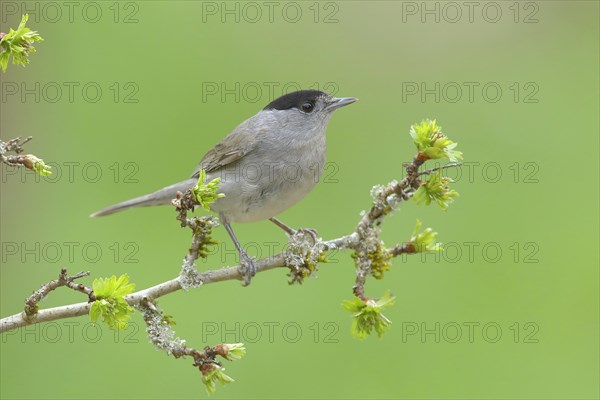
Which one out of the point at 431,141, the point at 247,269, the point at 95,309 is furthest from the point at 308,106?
the point at 95,309

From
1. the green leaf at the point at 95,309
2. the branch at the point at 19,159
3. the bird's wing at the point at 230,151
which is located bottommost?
the green leaf at the point at 95,309

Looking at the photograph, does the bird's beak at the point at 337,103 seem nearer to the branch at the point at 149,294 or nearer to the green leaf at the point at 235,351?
the branch at the point at 149,294

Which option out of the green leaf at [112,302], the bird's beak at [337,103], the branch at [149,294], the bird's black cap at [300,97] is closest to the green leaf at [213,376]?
the branch at [149,294]

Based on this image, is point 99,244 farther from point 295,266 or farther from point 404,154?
point 295,266

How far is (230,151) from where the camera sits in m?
4.89

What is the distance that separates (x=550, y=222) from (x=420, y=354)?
208cm

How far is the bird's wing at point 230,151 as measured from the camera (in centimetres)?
482

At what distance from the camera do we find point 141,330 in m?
6.34

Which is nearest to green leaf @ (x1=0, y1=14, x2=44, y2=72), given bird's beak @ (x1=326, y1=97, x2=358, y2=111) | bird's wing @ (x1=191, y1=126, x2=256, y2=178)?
bird's wing @ (x1=191, y1=126, x2=256, y2=178)

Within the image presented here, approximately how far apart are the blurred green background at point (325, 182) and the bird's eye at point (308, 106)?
6.20ft

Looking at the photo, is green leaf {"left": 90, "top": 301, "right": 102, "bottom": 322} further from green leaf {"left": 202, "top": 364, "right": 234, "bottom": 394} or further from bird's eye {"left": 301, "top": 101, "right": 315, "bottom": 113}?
bird's eye {"left": 301, "top": 101, "right": 315, "bottom": 113}

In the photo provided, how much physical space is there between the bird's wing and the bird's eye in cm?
35

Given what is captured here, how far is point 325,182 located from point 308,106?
2618mm

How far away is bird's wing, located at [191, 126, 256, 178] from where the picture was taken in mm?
4820
